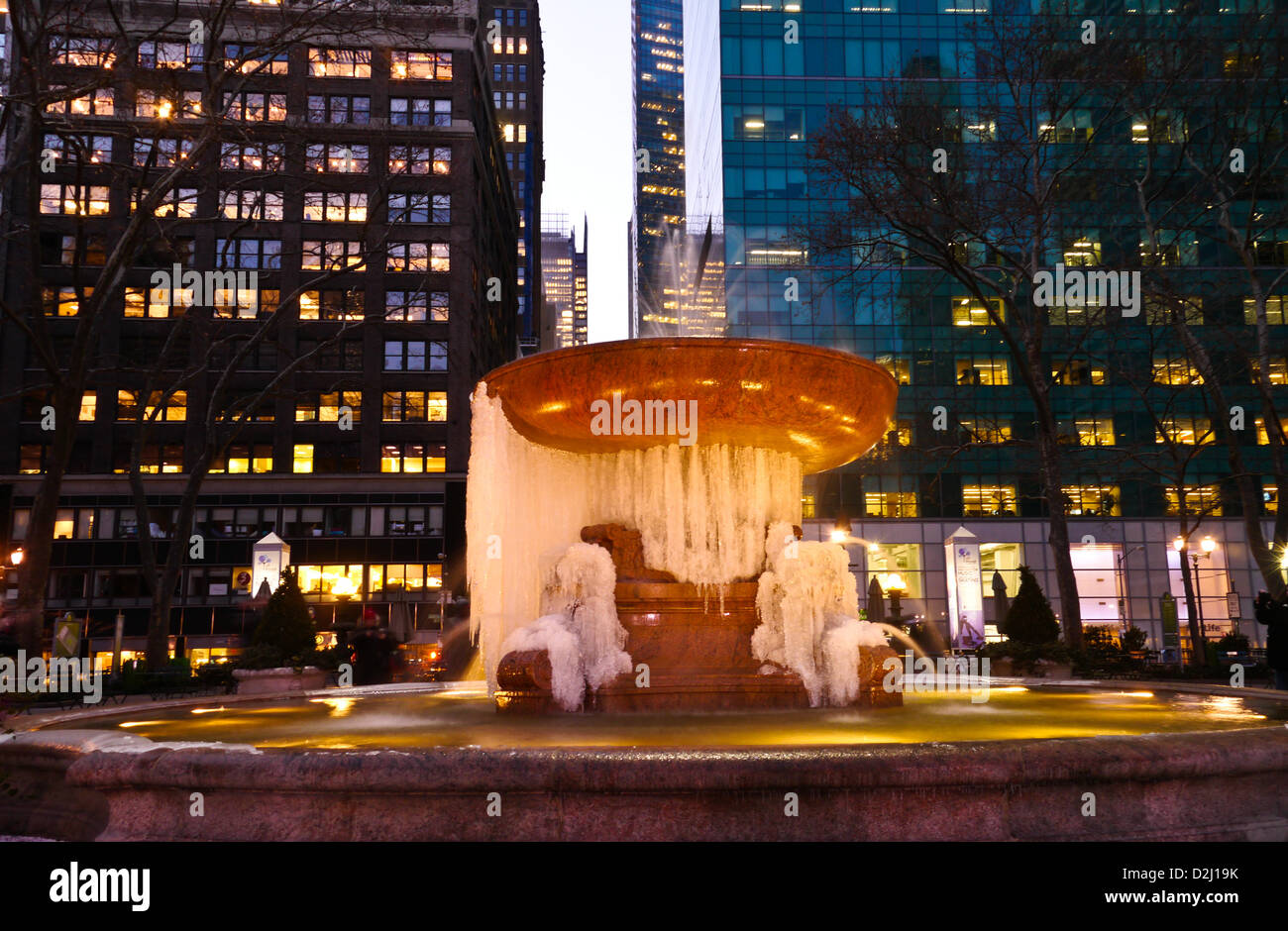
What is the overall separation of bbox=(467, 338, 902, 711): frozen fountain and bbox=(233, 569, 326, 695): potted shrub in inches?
279

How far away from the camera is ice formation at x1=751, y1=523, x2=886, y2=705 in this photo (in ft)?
29.0

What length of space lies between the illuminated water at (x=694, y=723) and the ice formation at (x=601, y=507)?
1.47 metres

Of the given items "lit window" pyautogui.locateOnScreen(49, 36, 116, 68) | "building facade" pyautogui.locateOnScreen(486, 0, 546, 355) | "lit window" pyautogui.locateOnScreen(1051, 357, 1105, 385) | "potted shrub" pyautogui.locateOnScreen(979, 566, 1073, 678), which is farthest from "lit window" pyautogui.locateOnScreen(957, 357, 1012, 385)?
"building facade" pyautogui.locateOnScreen(486, 0, 546, 355)

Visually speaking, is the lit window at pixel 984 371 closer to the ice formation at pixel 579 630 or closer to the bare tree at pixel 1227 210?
the bare tree at pixel 1227 210

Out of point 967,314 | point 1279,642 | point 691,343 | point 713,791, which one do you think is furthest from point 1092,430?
point 713,791

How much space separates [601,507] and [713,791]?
232 inches

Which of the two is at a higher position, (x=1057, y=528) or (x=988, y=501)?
(x=988, y=501)

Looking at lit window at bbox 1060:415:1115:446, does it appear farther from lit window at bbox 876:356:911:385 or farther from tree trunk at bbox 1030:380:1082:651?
tree trunk at bbox 1030:380:1082:651

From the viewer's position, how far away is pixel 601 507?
9.98 m

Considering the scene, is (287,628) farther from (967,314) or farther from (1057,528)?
(967,314)

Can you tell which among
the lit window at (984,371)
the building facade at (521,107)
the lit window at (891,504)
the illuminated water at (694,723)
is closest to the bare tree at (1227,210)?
the lit window at (984,371)

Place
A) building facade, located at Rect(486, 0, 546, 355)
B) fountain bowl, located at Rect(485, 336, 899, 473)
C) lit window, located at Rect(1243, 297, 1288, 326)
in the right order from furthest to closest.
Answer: building facade, located at Rect(486, 0, 546, 355)
lit window, located at Rect(1243, 297, 1288, 326)
fountain bowl, located at Rect(485, 336, 899, 473)

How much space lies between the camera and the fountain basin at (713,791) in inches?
168
